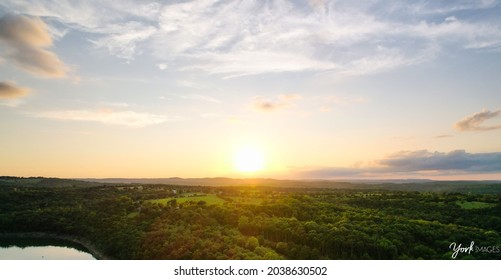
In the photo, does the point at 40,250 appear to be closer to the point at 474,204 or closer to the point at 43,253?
the point at 43,253

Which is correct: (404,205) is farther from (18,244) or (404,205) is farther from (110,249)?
(18,244)

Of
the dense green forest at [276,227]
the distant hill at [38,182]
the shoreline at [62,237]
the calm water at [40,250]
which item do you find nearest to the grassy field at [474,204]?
the dense green forest at [276,227]

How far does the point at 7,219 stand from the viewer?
2288 inches

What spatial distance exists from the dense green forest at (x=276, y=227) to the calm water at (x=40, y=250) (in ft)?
7.00

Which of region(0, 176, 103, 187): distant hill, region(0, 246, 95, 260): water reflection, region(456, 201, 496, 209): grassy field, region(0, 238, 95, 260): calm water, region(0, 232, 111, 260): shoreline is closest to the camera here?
region(456, 201, 496, 209): grassy field

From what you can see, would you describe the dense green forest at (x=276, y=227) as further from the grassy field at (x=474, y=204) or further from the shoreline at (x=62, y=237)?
the shoreline at (x=62, y=237)

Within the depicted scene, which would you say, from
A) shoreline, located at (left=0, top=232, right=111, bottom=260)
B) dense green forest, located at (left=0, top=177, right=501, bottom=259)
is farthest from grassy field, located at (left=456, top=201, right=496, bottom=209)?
shoreline, located at (left=0, top=232, right=111, bottom=260)

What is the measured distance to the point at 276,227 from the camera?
33.7 metres

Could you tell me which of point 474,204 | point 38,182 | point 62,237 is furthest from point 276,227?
point 38,182

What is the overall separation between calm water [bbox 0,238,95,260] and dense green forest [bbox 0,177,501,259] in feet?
7.00

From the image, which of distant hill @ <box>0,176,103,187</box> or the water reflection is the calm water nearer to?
the water reflection

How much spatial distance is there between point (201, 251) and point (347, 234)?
1275 cm

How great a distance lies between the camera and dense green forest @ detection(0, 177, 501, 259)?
27422mm

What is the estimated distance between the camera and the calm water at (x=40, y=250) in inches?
1720
